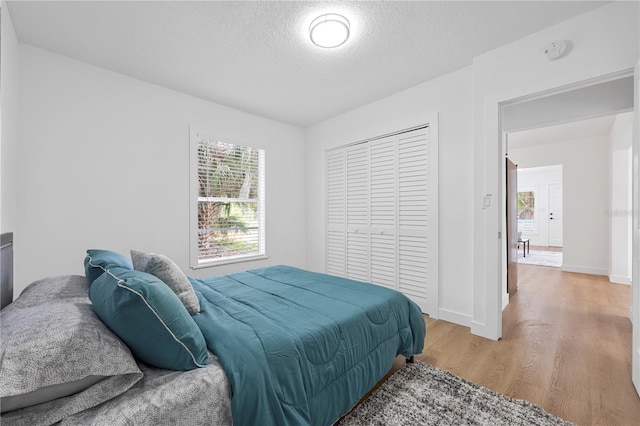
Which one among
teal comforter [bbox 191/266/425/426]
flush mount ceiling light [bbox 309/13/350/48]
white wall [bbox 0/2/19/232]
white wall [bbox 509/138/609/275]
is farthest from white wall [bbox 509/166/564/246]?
white wall [bbox 0/2/19/232]

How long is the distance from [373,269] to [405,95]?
2252 mm

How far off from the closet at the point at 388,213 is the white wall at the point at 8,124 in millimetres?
3342

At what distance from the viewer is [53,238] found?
2.48 meters

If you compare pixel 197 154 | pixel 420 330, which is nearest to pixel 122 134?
pixel 197 154

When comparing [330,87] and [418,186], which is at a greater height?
[330,87]

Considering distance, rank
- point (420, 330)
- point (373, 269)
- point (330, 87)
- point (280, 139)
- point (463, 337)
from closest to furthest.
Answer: point (420, 330) → point (463, 337) → point (330, 87) → point (373, 269) → point (280, 139)

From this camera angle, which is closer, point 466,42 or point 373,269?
point 466,42

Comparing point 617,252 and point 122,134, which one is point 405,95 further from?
point 617,252

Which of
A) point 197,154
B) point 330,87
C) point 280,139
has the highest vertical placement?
point 330,87

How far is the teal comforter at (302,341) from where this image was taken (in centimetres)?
115

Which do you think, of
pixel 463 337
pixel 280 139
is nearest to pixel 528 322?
pixel 463 337

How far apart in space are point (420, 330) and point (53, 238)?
328cm

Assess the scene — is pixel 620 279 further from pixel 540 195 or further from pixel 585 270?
pixel 540 195

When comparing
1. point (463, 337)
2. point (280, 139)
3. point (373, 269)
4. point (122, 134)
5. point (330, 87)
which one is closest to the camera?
point (463, 337)
